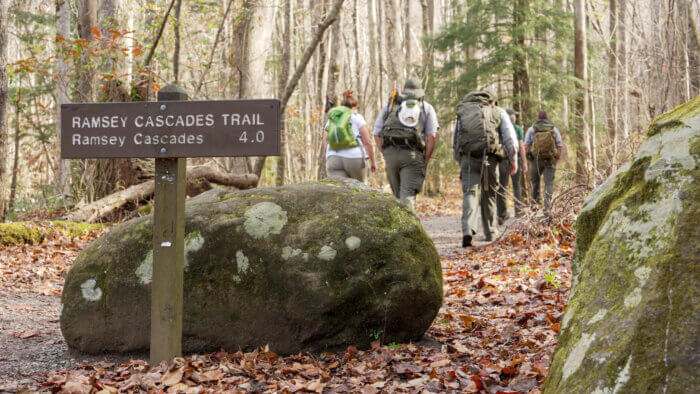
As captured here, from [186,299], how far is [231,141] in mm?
1275

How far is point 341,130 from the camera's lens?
8312mm

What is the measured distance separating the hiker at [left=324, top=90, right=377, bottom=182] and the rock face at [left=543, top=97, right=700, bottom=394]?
234 inches

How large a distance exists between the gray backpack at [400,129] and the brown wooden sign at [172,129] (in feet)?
14.8

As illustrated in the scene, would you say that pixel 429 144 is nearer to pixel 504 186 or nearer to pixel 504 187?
pixel 504 187

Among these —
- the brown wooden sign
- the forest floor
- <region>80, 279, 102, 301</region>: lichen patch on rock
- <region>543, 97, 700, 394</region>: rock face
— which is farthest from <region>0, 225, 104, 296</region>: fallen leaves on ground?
<region>543, 97, 700, 394</region>: rock face

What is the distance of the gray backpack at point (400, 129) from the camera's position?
8158 millimetres

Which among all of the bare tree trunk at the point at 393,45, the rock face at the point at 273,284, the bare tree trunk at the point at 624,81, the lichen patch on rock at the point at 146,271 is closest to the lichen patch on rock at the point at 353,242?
Result: the rock face at the point at 273,284

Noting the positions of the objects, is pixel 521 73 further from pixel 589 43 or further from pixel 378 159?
pixel 378 159

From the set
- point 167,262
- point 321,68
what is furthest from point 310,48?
point 167,262

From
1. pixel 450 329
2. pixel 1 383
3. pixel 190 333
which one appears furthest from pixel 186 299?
pixel 450 329

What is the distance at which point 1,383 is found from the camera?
3797 mm

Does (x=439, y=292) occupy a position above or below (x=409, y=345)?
above

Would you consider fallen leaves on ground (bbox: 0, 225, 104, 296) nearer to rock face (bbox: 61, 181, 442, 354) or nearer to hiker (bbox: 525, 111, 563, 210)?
rock face (bbox: 61, 181, 442, 354)

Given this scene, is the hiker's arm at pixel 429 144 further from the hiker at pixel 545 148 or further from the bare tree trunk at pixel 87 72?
the bare tree trunk at pixel 87 72
